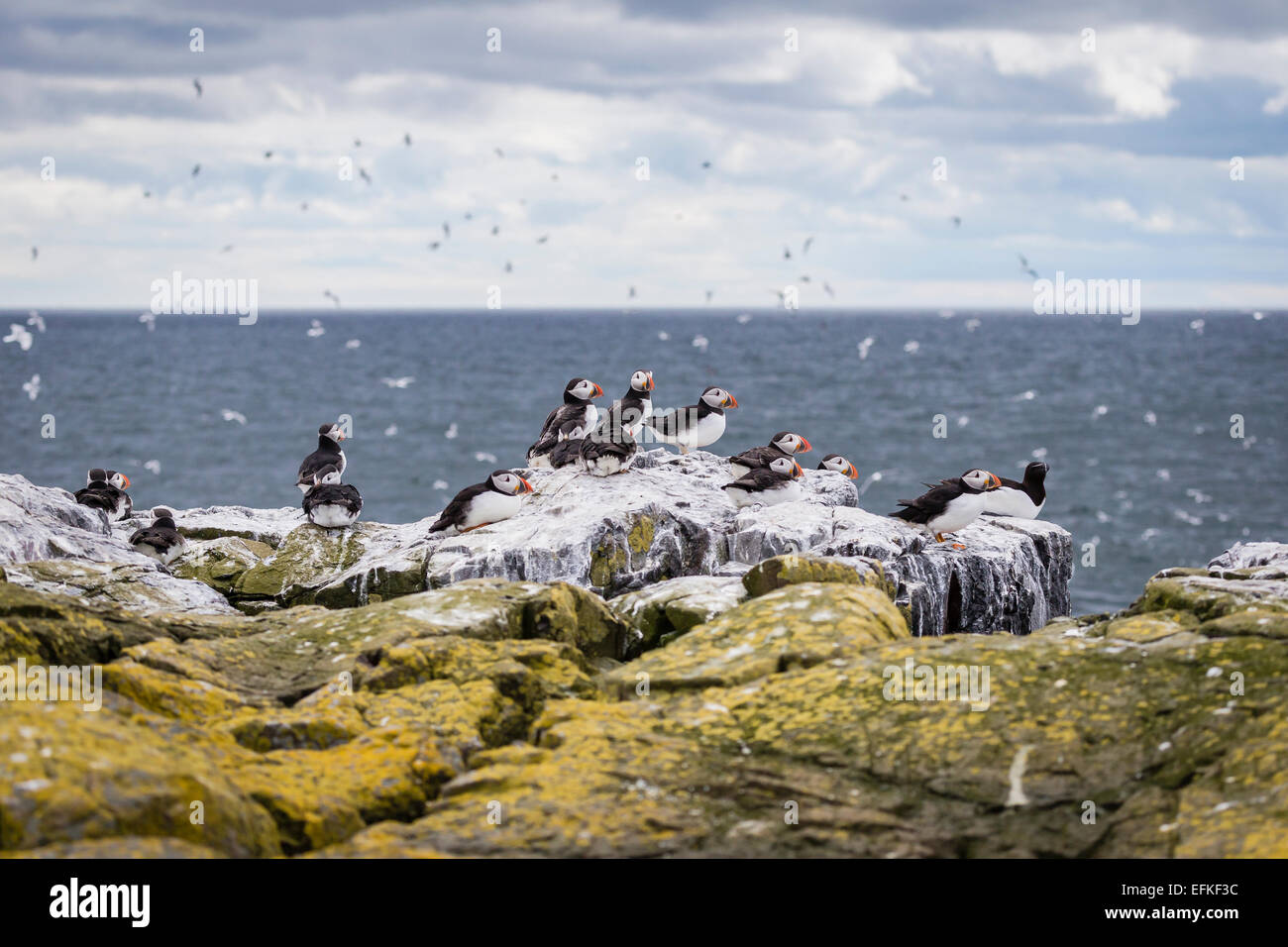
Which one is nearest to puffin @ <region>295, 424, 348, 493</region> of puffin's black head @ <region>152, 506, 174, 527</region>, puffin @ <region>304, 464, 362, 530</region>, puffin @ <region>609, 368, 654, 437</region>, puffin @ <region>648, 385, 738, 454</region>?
puffin @ <region>304, 464, 362, 530</region>

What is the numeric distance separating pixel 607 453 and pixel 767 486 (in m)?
1.85

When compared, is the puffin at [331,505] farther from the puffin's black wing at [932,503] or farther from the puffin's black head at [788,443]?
the puffin's black wing at [932,503]

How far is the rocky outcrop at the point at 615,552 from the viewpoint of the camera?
1198 cm

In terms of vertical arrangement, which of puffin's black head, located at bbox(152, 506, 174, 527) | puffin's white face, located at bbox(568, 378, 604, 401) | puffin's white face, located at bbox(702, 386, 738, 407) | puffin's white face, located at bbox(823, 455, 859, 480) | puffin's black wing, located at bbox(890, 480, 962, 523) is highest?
puffin's white face, located at bbox(568, 378, 604, 401)

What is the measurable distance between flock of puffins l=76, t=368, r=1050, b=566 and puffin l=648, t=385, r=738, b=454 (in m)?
0.01

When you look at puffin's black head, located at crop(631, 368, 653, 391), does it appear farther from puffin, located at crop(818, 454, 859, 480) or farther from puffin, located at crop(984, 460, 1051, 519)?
puffin, located at crop(984, 460, 1051, 519)

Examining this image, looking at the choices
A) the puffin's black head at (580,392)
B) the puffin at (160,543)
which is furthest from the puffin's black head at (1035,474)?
the puffin at (160,543)

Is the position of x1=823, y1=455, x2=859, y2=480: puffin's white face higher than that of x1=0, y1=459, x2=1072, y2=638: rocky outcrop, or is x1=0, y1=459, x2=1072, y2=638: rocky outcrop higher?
x1=823, y1=455, x2=859, y2=480: puffin's white face

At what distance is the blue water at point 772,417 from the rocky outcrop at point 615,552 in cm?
2266

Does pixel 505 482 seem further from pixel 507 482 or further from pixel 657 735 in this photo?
pixel 657 735

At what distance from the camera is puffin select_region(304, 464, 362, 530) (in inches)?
536

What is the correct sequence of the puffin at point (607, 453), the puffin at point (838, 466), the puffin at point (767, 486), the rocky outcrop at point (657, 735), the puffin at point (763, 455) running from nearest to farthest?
the rocky outcrop at point (657, 735) < the puffin at point (767, 486) < the puffin at point (607, 453) < the puffin at point (763, 455) < the puffin at point (838, 466)

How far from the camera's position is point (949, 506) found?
12492mm
